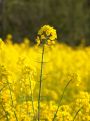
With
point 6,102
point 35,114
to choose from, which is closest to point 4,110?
point 6,102

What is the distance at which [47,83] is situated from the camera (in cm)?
1029

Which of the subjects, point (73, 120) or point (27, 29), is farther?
point (27, 29)

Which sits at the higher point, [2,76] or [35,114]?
[2,76]

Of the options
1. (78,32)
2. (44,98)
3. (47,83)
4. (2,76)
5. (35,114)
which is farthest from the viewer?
(78,32)

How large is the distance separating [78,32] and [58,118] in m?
15.1

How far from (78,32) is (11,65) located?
9.57 m

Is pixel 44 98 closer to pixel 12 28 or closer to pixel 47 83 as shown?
pixel 47 83

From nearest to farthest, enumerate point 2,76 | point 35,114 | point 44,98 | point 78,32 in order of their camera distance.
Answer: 1. point 2,76
2. point 35,114
3. point 44,98
4. point 78,32

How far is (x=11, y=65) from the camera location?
10.6 meters

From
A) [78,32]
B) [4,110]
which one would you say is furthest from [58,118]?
[78,32]

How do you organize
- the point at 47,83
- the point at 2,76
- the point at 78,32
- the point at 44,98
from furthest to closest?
the point at 78,32 < the point at 47,83 < the point at 44,98 < the point at 2,76

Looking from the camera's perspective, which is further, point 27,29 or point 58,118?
point 27,29

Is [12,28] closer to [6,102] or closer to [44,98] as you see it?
[44,98]

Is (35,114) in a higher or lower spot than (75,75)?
lower
